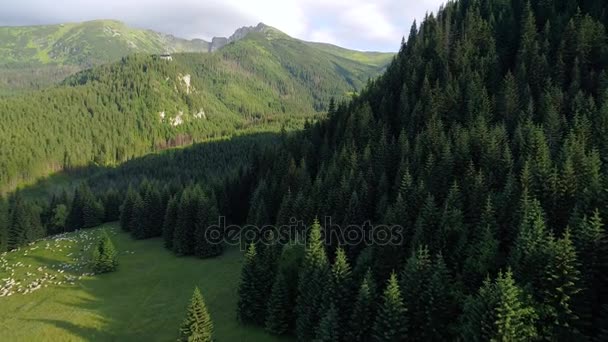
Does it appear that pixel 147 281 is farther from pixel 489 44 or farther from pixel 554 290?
pixel 489 44

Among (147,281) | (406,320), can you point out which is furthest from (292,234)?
(406,320)

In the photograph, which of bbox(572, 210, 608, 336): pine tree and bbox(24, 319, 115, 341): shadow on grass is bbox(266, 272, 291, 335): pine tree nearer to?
bbox(24, 319, 115, 341): shadow on grass

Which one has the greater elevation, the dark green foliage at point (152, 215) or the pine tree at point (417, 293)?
the pine tree at point (417, 293)

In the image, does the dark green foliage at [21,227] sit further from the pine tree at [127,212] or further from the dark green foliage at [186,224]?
the dark green foliage at [186,224]

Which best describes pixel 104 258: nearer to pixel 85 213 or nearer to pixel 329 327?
pixel 85 213

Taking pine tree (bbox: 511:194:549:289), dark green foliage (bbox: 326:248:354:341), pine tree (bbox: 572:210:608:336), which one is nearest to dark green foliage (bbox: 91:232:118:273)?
dark green foliage (bbox: 326:248:354:341)

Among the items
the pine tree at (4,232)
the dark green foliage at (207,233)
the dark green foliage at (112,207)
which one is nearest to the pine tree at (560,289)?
the dark green foliage at (207,233)
